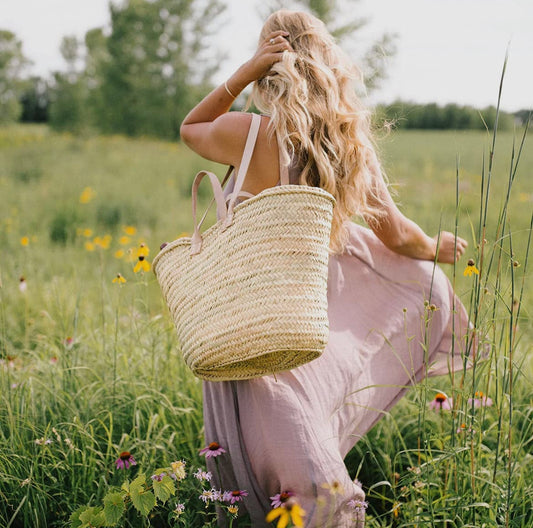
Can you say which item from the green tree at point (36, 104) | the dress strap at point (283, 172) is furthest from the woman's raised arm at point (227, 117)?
the green tree at point (36, 104)

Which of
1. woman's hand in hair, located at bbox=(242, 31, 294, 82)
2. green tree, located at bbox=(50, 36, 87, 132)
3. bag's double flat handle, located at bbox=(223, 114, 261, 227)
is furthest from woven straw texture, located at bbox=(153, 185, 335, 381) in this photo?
green tree, located at bbox=(50, 36, 87, 132)

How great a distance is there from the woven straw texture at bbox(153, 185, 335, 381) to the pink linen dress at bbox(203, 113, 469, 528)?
8.4 inches

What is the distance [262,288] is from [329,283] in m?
0.61

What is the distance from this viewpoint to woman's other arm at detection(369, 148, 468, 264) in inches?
75.1

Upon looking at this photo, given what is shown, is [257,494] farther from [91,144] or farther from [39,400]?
[91,144]

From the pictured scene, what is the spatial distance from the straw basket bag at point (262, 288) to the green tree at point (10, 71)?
30.9m

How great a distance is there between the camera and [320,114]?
1.68 m

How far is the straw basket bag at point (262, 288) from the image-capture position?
140 centimetres

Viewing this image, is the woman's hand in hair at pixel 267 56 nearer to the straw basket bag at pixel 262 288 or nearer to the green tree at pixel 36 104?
the straw basket bag at pixel 262 288

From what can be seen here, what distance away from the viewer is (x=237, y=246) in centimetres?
147

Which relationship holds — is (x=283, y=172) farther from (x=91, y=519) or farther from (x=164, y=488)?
(x=91, y=519)

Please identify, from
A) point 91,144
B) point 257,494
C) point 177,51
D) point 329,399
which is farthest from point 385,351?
point 177,51

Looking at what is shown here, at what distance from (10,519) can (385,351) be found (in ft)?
4.32

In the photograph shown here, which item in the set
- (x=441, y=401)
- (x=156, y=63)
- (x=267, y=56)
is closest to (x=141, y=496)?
(x=441, y=401)
